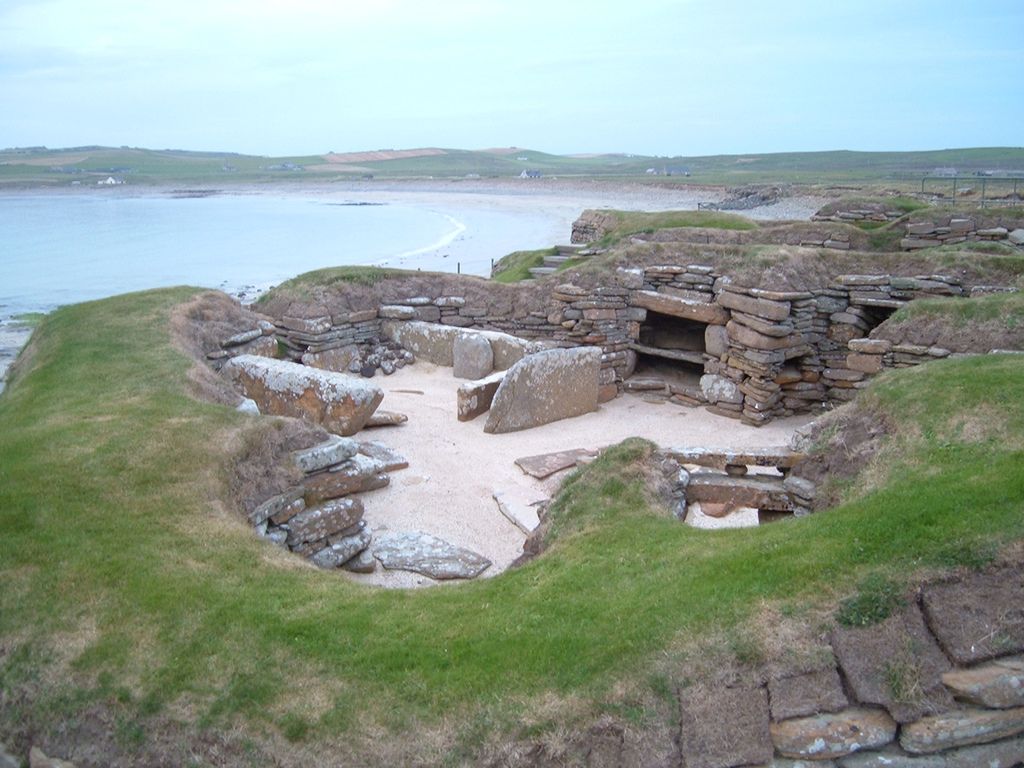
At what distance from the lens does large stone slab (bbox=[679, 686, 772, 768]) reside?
4.29 m

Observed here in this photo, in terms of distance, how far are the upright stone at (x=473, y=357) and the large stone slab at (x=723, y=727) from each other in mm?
9797

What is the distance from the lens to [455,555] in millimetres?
7973

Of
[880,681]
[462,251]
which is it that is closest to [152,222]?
[462,251]

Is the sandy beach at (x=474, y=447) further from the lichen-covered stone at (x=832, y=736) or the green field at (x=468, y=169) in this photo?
the green field at (x=468, y=169)

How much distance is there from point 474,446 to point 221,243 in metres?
42.9

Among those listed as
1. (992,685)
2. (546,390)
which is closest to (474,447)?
(546,390)

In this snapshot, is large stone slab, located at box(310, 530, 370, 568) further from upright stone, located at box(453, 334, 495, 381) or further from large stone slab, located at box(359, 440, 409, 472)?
upright stone, located at box(453, 334, 495, 381)

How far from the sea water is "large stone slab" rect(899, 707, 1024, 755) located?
2422 cm

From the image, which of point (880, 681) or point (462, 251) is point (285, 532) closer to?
point (880, 681)

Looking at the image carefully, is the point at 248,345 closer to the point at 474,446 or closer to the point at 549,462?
the point at 474,446

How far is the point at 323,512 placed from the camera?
307 inches

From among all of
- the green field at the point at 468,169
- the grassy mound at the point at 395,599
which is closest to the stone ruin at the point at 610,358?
the grassy mound at the point at 395,599

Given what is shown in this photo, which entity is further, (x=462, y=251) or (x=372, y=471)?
(x=462, y=251)

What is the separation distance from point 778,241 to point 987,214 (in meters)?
4.86
